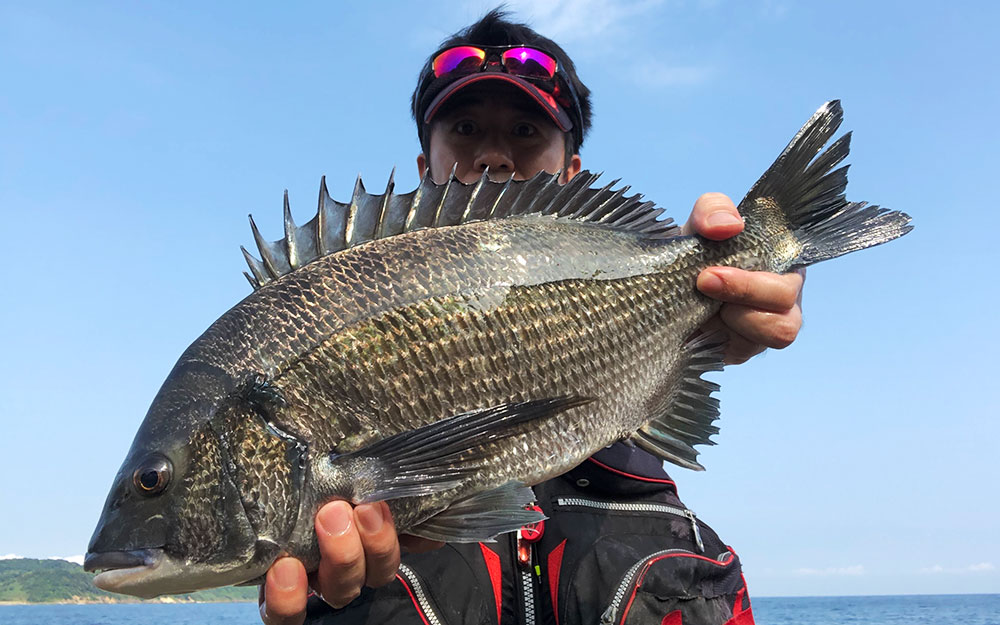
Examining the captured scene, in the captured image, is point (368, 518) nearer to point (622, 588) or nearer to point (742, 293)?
point (622, 588)

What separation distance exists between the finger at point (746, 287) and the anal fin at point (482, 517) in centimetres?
142

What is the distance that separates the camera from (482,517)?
2.77 metres

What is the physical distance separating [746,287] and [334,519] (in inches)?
85.9

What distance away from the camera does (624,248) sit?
353 cm

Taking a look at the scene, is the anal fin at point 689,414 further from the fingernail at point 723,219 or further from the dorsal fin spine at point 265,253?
the dorsal fin spine at point 265,253

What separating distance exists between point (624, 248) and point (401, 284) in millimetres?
1168

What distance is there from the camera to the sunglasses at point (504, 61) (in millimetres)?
5332

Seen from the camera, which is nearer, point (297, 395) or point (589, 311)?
point (297, 395)

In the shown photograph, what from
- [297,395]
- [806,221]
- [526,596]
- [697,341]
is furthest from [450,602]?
[806,221]

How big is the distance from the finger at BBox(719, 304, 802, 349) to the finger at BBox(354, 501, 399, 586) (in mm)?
1956

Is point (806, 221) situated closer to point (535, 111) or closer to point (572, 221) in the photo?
point (572, 221)

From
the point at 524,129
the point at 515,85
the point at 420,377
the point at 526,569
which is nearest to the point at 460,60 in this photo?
the point at 515,85

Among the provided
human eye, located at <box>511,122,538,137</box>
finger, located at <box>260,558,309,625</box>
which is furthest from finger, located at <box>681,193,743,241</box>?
finger, located at <box>260,558,309,625</box>

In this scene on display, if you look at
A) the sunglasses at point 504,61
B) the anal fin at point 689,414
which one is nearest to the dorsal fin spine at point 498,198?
the anal fin at point 689,414
